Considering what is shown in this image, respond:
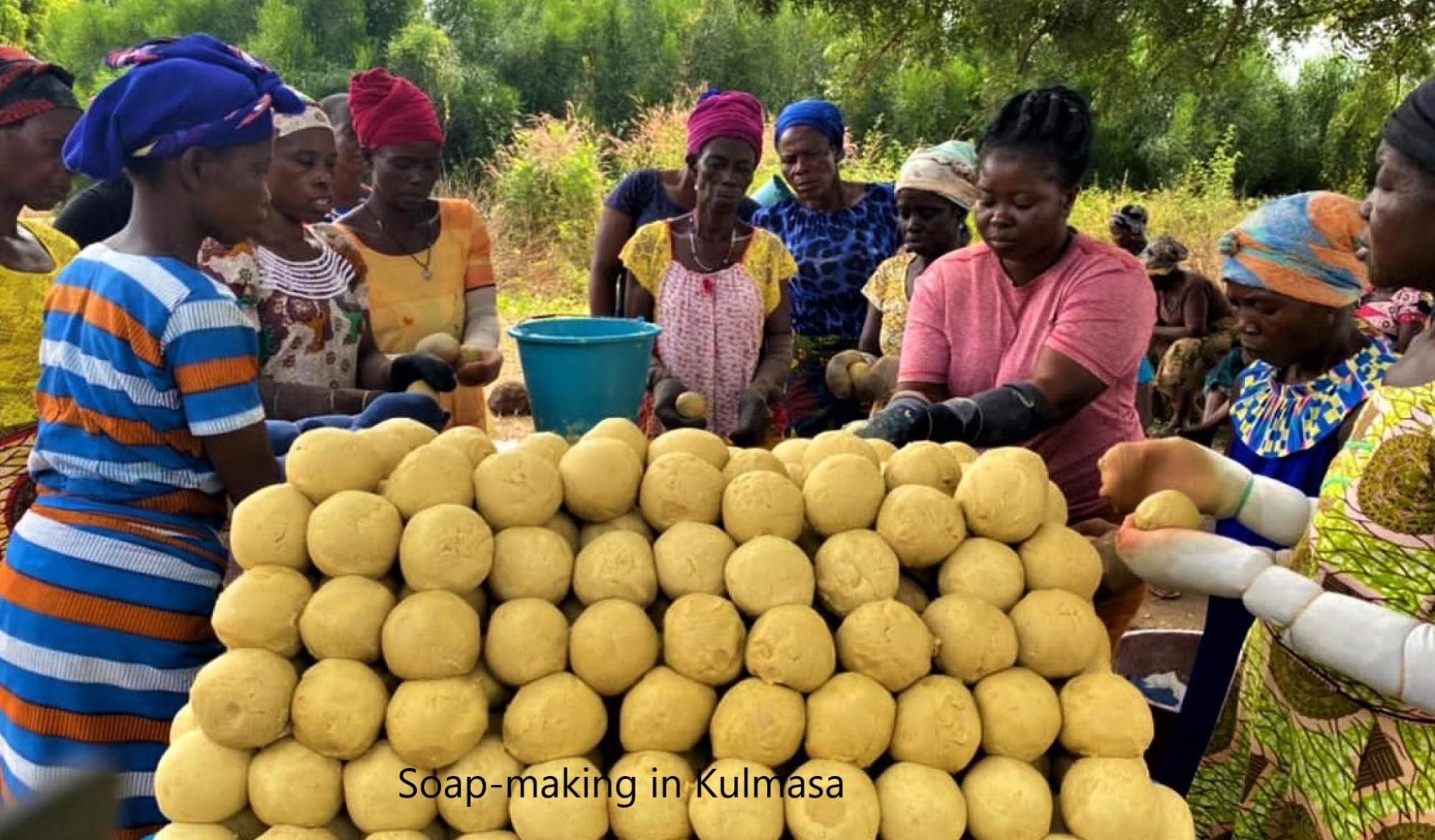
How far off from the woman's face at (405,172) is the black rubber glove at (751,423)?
1.26m

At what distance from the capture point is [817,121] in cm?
394

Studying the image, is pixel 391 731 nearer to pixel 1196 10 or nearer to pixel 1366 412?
pixel 1366 412

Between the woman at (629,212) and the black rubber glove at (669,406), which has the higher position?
the woman at (629,212)

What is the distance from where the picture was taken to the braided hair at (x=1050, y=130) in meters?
2.22

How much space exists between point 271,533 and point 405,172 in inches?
81.1

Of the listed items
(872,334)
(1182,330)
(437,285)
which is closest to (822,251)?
(872,334)

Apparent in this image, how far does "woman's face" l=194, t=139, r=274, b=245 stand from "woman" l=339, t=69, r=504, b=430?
1145 mm

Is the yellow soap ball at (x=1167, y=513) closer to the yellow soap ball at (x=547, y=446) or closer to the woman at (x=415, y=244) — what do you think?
the yellow soap ball at (x=547, y=446)

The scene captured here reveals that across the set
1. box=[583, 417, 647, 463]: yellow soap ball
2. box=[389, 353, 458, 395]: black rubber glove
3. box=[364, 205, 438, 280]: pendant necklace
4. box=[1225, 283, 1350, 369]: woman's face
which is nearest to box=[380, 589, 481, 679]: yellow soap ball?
box=[583, 417, 647, 463]: yellow soap ball

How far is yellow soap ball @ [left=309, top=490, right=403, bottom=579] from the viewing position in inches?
56.1

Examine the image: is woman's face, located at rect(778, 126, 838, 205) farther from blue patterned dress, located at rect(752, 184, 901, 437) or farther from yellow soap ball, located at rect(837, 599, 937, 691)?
yellow soap ball, located at rect(837, 599, 937, 691)

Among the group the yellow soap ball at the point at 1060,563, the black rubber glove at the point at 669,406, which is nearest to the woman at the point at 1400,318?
the black rubber glove at the point at 669,406

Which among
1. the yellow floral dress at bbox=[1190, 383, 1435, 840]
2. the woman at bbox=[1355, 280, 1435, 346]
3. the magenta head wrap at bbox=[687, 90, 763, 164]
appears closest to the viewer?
the yellow floral dress at bbox=[1190, 383, 1435, 840]

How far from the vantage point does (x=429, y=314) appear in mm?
3363
